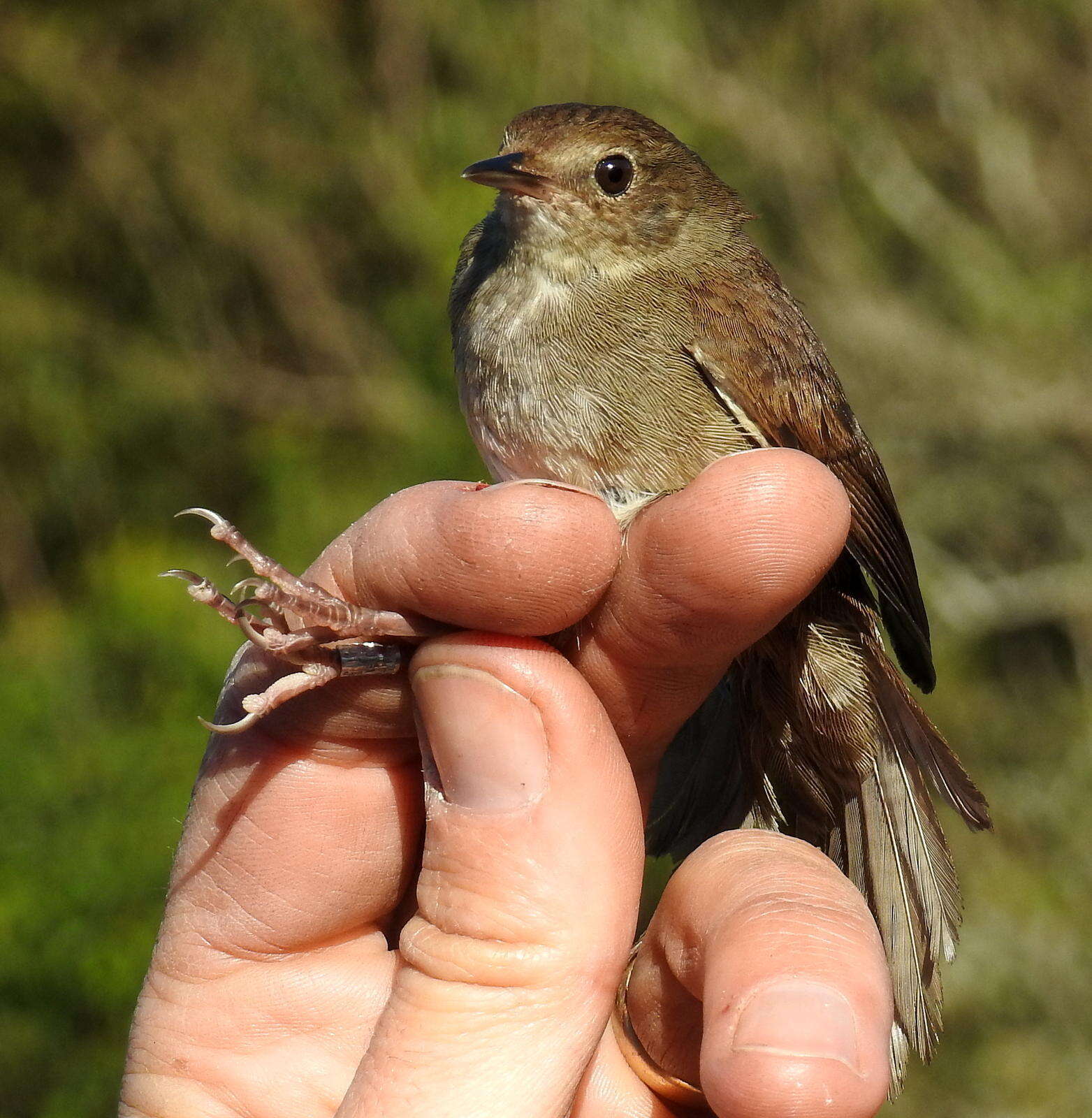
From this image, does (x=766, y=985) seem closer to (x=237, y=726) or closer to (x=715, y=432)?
(x=237, y=726)

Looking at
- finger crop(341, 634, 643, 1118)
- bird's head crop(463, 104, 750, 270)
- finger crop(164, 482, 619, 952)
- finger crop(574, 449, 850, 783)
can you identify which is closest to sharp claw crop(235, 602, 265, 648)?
finger crop(164, 482, 619, 952)

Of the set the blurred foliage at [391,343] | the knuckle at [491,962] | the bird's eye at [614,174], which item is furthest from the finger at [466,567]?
the blurred foliage at [391,343]

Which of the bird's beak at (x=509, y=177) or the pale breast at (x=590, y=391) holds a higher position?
the bird's beak at (x=509, y=177)

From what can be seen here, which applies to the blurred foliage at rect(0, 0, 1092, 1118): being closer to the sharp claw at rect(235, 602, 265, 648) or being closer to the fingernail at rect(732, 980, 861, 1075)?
the sharp claw at rect(235, 602, 265, 648)

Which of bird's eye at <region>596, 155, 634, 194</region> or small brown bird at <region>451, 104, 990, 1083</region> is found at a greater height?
bird's eye at <region>596, 155, 634, 194</region>

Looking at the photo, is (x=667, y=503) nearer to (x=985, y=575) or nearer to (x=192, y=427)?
(x=985, y=575)

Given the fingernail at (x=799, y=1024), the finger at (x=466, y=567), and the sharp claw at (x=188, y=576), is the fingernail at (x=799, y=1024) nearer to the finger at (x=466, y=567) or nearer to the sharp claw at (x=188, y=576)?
the finger at (x=466, y=567)
